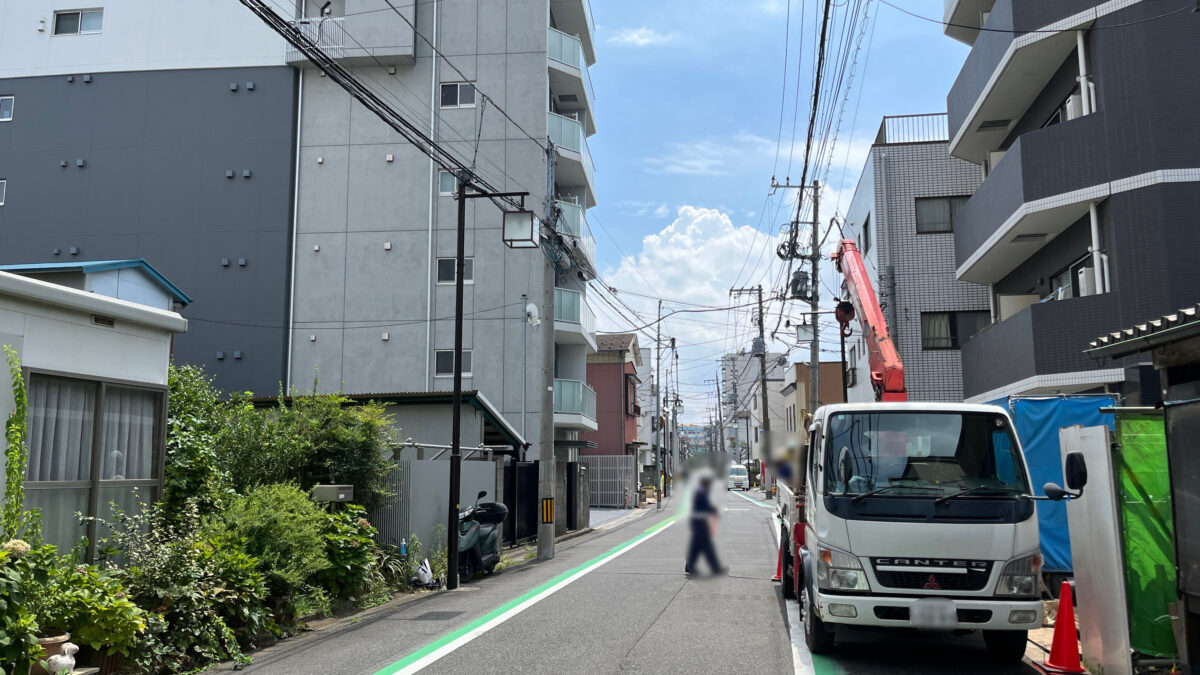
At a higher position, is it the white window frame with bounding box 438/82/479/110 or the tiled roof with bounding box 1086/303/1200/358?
the white window frame with bounding box 438/82/479/110

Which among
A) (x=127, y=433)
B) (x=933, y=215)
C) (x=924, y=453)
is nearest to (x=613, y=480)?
(x=933, y=215)

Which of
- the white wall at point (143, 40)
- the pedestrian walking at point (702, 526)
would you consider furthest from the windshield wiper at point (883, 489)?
the white wall at point (143, 40)

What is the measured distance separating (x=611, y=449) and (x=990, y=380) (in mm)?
30225

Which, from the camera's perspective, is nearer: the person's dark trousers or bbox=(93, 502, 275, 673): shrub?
the person's dark trousers

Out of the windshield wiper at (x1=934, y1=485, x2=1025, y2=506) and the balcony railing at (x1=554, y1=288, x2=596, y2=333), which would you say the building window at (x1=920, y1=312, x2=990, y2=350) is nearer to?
the balcony railing at (x1=554, y1=288, x2=596, y2=333)

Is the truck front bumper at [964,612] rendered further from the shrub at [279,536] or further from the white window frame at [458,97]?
the white window frame at [458,97]

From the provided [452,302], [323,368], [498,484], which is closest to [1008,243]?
[498,484]

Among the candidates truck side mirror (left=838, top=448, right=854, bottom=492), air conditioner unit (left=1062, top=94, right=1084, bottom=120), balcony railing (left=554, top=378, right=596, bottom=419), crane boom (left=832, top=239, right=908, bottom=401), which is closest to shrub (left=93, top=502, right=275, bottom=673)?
truck side mirror (left=838, top=448, right=854, bottom=492)

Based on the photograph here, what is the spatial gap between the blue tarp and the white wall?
94.7 feet

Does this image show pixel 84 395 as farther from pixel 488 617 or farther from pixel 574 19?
pixel 574 19

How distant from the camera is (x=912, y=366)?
82.9ft

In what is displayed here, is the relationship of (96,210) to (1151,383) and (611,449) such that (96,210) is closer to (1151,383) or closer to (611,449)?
(611,449)

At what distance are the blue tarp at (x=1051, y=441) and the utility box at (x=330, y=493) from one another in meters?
9.47

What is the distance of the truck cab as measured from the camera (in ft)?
25.3
